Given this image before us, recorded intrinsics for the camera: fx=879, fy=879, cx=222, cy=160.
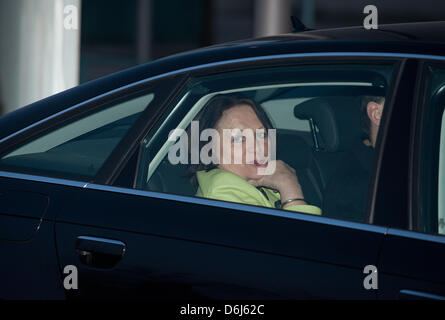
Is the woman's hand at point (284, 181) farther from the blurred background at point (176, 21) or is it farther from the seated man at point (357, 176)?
the blurred background at point (176, 21)

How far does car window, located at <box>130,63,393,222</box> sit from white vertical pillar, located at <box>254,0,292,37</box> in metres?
2.90

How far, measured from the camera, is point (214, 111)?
9.15 feet

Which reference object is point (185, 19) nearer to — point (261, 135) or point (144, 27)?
point (144, 27)

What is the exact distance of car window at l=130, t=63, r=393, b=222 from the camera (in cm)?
249

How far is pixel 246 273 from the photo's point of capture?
2252mm


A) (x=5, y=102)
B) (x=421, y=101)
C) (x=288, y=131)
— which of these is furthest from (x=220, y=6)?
(x=421, y=101)

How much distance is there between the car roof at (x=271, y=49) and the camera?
2465 mm

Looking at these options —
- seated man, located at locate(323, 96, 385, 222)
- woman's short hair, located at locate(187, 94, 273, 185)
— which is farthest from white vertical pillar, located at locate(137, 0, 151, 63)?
seated man, located at locate(323, 96, 385, 222)

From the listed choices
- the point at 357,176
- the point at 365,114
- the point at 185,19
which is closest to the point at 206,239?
the point at 357,176

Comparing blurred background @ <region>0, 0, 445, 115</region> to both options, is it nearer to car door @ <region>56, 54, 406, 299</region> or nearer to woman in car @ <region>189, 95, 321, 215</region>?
woman in car @ <region>189, 95, 321, 215</region>

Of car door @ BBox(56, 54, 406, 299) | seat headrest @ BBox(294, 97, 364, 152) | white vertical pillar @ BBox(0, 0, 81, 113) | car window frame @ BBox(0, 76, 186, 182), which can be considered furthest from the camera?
white vertical pillar @ BBox(0, 0, 81, 113)

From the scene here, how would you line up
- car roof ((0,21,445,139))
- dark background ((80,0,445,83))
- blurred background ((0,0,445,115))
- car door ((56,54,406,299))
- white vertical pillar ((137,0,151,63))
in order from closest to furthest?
car door ((56,54,406,299)) < car roof ((0,21,445,139)) < blurred background ((0,0,445,115)) < dark background ((80,0,445,83)) < white vertical pillar ((137,0,151,63))

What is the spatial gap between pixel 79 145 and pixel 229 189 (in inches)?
19.6

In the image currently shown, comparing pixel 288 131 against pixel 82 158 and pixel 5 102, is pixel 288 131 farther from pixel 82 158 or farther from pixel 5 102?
pixel 5 102
